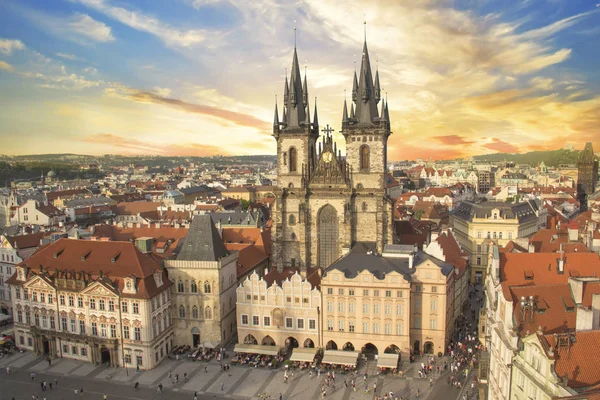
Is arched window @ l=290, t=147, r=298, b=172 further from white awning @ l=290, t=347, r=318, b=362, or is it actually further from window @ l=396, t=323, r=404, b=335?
window @ l=396, t=323, r=404, b=335

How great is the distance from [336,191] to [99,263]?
36011mm

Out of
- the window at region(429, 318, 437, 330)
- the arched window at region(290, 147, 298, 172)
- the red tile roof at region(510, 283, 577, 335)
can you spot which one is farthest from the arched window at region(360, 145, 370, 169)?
the red tile roof at region(510, 283, 577, 335)

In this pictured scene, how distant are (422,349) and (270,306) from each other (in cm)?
1897

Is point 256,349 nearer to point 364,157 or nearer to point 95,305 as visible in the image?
point 95,305

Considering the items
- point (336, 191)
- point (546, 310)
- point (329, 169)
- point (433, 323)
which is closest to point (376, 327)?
point (433, 323)

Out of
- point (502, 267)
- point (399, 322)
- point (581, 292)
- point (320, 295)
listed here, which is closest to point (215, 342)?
point (320, 295)

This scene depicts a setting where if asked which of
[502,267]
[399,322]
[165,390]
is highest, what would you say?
[502,267]

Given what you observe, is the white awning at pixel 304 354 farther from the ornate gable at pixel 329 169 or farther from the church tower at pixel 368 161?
the ornate gable at pixel 329 169

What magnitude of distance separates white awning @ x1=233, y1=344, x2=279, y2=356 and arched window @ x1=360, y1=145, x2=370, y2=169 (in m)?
32.9

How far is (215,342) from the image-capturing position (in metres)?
61.6

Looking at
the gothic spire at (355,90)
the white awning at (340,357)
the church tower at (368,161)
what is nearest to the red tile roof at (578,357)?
the white awning at (340,357)

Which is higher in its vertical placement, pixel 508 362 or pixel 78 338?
pixel 508 362

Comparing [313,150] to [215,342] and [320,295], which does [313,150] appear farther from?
[215,342]

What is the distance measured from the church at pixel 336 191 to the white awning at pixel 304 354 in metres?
20.3
